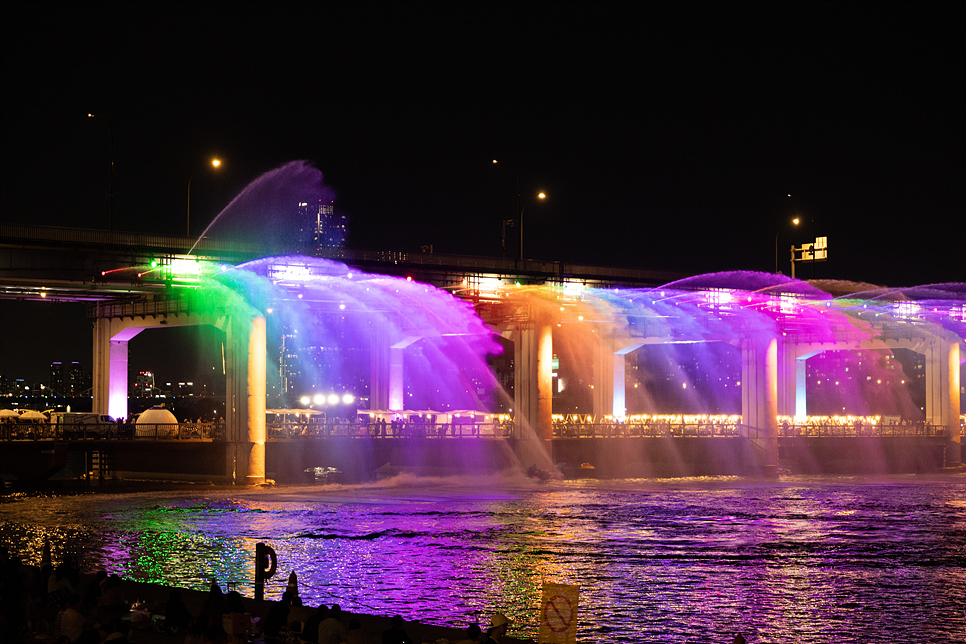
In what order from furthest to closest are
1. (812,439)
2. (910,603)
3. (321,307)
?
(812,439)
(321,307)
(910,603)

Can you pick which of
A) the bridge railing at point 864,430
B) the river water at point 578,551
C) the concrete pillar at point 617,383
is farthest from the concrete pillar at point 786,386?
the river water at point 578,551

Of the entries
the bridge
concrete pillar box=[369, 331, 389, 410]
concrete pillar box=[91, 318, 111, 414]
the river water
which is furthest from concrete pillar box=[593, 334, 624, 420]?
concrete pillar box=[91, 318, 111, 414]

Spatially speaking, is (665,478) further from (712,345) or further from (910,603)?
(712,345)

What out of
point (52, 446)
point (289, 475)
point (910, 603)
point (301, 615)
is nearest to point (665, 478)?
point (289, 475)

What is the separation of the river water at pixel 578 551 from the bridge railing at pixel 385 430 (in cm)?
575

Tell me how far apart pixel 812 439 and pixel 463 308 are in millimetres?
32681

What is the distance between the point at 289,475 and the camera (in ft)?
227

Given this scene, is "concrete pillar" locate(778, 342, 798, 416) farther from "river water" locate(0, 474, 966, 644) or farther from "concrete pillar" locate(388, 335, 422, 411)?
"river water" locate(0, 474, 966, 644)

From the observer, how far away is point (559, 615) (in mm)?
18703

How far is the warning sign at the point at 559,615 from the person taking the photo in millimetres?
18703

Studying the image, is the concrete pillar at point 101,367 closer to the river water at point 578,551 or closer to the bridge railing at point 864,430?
the river water at point 578,551

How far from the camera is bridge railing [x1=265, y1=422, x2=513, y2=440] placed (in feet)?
230

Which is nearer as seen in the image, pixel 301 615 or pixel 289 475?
pixel 301 615

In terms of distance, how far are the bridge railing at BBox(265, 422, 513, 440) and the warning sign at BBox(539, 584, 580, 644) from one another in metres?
51.7
